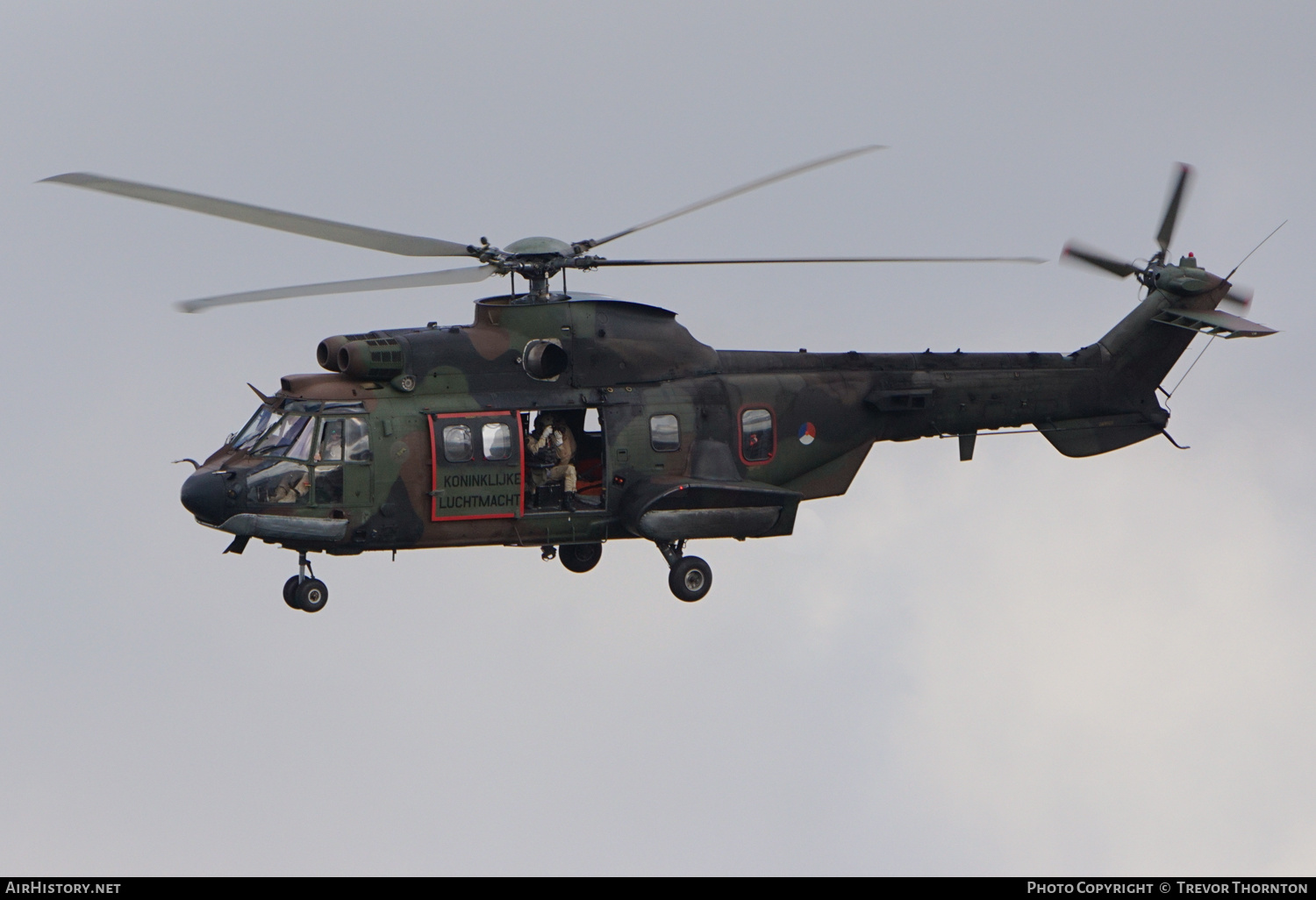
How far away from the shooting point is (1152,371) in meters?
26.3

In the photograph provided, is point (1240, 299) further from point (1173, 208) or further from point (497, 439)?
point (497, 439)

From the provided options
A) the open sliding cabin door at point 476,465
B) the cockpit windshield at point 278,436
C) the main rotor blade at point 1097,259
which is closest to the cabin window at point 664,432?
the open sliding cabin door at point 476,465

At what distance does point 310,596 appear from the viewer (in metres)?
21.7

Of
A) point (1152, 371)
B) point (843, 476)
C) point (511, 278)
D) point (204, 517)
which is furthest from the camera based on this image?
point (1152, 371)

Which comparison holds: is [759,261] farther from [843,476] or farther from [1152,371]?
[1152,371]

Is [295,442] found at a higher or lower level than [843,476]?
higher

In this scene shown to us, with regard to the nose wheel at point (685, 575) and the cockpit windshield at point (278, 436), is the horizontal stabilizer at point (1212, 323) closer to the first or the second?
the nose wheel at point (685, 575)

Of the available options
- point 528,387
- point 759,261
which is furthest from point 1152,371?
point 528,387

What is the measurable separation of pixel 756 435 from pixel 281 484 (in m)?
5.91

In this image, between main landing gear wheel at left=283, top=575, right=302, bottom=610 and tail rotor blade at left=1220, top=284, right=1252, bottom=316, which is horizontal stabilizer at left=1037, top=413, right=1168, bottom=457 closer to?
tail rotor blade at left=1220, top=284, right=1252, bottom=316

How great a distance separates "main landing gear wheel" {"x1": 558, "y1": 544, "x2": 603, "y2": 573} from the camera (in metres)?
24.4

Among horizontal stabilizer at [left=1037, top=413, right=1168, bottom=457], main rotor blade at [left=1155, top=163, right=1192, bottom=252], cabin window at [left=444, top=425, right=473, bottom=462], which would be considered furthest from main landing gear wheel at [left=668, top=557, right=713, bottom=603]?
main rotor blade at [left=1155, top=163, right=1192, bottom=252]

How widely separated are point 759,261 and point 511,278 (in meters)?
2.96

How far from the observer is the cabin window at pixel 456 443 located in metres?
22.0
